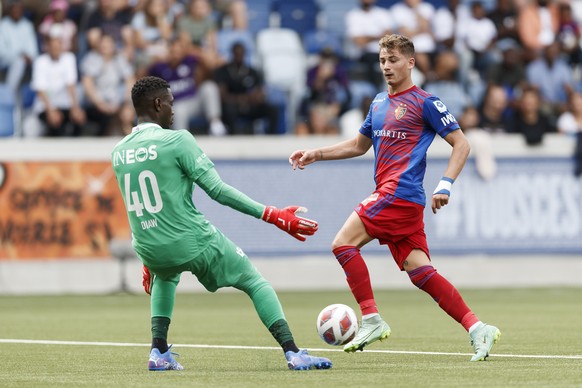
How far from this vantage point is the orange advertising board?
20.5 m

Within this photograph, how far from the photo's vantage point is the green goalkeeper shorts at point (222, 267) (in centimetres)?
872

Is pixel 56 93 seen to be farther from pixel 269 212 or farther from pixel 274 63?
pixel 269 212

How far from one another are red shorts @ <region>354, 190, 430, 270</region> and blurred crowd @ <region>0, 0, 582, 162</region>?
1159 cm

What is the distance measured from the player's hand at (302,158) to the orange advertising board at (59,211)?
35.9 ft

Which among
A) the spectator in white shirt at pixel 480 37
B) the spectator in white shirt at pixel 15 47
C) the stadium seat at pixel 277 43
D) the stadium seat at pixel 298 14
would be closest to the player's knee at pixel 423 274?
the spectator in white shirt at pixel 15 47

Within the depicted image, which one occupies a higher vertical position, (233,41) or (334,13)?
(334,13)

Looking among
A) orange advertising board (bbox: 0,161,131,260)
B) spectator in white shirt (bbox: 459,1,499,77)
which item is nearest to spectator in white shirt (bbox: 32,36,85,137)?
orange advertising board (bbox: 0,161,131,260)

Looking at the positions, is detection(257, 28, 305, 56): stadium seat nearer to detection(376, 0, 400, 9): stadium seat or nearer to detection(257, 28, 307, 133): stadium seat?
detection(257, 28, 307, 133): stadium seat

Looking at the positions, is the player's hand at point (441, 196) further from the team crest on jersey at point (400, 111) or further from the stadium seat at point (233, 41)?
the stadium seat at point (233, 41)

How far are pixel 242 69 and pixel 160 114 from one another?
13.0 meters

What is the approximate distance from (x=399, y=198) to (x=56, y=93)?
40.0 ft

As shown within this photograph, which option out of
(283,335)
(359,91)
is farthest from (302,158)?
(359,91)

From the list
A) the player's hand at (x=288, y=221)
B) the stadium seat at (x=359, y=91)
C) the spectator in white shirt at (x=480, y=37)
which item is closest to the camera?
the player's hand at (x=288, y=221)

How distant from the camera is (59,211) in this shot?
68.1 feet
